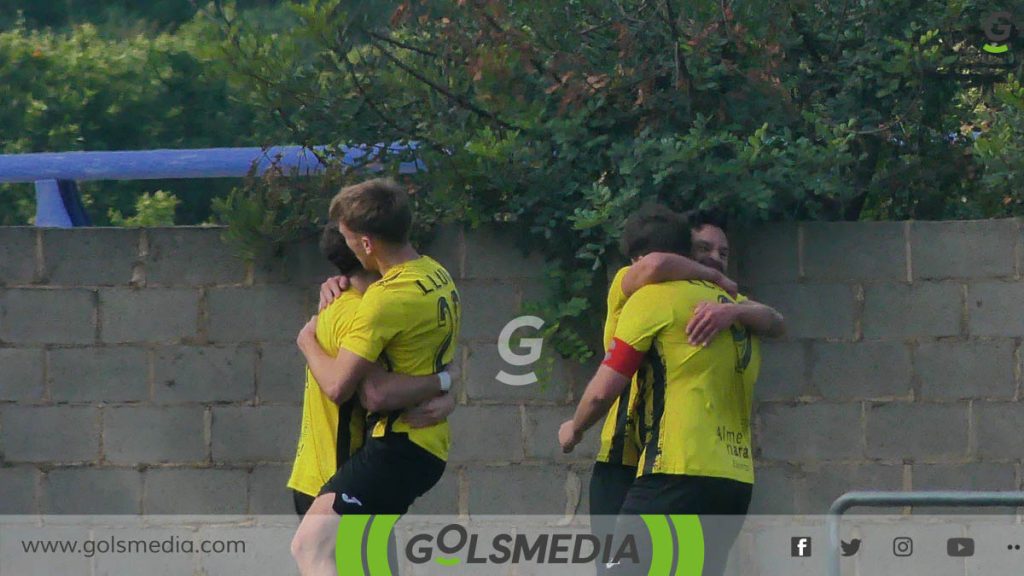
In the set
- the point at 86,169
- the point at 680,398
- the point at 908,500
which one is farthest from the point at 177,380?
the point at 908,500

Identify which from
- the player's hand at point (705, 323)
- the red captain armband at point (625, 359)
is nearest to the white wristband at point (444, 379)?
the red captain armband at point (625, 359)

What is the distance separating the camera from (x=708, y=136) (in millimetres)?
5730

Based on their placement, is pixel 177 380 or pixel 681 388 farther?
pixel 177 380

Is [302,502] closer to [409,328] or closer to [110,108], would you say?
[409,328]

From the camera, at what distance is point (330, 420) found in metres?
4.54

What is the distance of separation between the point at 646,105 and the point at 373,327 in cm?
197

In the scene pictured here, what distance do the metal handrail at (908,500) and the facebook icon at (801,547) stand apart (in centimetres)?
161

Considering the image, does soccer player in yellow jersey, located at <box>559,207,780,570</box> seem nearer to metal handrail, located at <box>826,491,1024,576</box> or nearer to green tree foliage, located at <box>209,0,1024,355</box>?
metal handrail, located at <box>826,491,1024,576</box>

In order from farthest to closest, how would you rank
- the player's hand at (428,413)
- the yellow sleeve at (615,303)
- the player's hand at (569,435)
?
the yellow sleeve at (615,303) < the player's hand at (569,435) < the player's hand at (428,413)

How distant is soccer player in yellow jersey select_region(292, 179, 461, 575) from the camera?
4344 millimetres

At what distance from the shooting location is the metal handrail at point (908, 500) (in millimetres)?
4105

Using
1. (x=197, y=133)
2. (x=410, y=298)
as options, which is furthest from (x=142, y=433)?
(x=197, y=133)

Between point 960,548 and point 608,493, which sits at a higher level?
point 608,493

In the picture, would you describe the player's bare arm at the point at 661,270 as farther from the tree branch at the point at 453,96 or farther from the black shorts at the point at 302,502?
the tree branch at the point at 453,96
